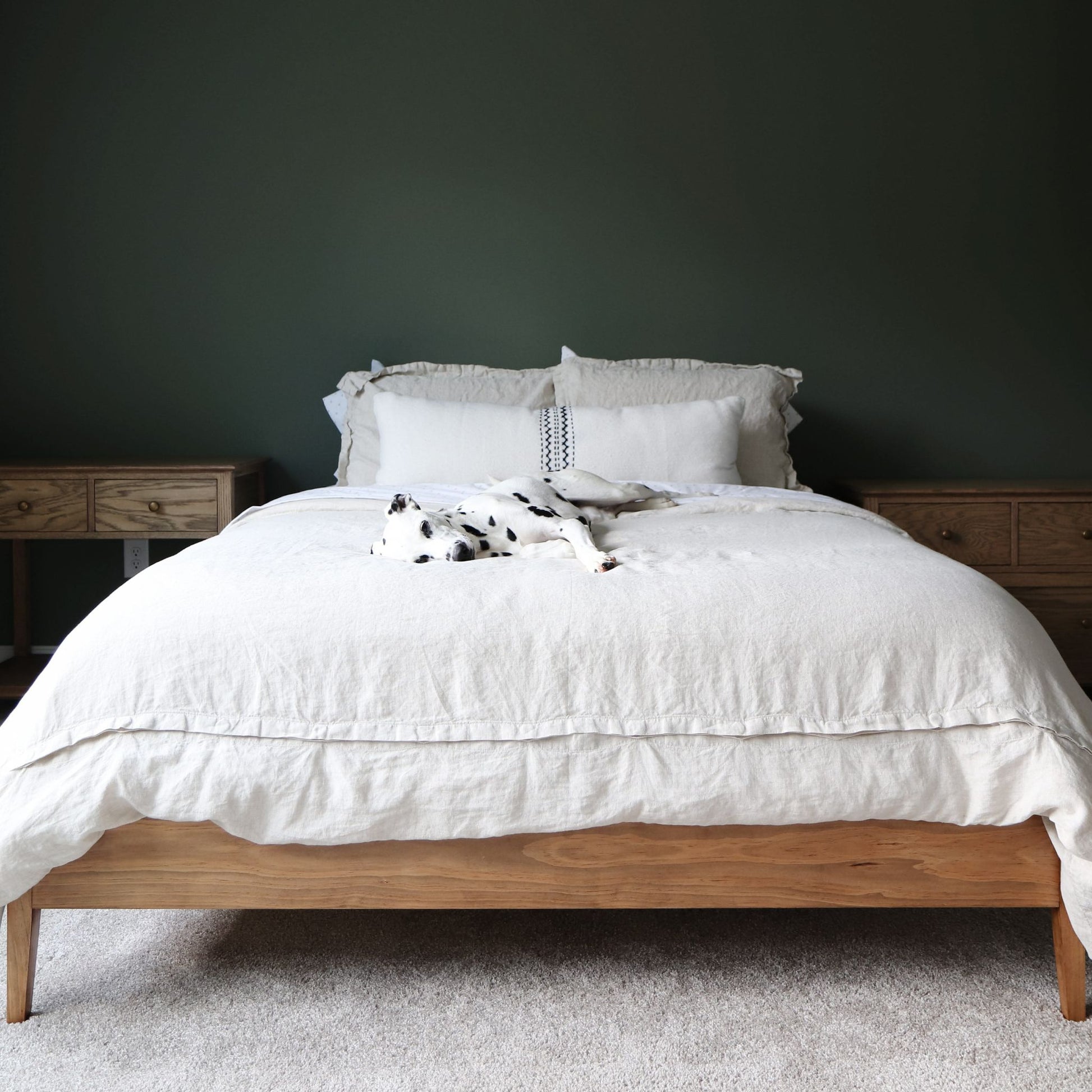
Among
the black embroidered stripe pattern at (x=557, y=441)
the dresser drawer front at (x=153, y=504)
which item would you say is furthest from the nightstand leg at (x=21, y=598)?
the black embroidered stripe pattern at (x=557, y=441)

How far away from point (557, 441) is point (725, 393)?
0.57 metres

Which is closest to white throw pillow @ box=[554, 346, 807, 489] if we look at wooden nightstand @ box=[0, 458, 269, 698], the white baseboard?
wooden nightstand @ box=[0, 458, 269, 698]

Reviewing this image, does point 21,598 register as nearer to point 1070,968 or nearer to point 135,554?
point 135,554

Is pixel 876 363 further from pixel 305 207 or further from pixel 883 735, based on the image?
pixel 883 735

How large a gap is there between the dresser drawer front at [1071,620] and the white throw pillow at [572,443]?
40.3 inches

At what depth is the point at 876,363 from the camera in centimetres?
346

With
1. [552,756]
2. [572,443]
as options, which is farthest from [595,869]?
[572,443]

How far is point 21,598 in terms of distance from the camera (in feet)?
11.0

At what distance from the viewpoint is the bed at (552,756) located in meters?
1.43

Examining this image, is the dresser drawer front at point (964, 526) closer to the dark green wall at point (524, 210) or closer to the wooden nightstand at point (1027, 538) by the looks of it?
the wooden nightstand at point (1027, 538)

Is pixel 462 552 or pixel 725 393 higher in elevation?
pixel 725 393

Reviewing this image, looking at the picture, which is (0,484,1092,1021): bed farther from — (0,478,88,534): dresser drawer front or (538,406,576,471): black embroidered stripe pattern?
(0,478,88,534): dresser drawer front

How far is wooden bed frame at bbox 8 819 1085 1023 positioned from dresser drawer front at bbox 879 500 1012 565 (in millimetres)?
1674

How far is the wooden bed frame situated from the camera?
1479 mm
